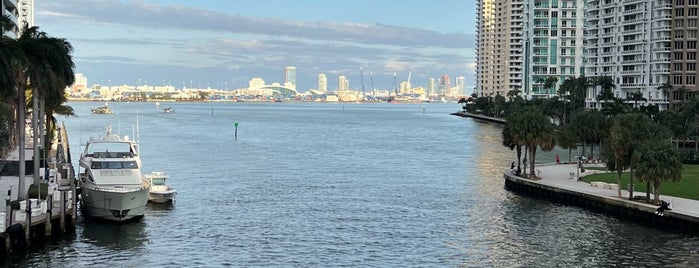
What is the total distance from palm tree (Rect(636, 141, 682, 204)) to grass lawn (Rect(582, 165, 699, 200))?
6108mm

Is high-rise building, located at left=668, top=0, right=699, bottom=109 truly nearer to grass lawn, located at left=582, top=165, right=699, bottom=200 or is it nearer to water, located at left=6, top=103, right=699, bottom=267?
water, located at left=6, top=103, right=699, bottom=267

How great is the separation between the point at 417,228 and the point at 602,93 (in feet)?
407

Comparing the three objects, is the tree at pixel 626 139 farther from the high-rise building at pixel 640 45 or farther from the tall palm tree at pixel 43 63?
the high-rise building at pixel 640 45

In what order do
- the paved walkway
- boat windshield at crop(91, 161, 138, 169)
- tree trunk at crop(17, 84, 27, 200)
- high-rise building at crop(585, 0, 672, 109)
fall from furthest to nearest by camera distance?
high-rise building at crop(585, 0, 672, 109), boat windshield at crop(91, 161, 138, 169), the paved walkway, tree trunk at crop(17, 84, 27, 200)

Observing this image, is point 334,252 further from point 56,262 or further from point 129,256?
point 56,262

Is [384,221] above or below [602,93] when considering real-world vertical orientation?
below

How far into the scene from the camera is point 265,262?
5097 centimetres

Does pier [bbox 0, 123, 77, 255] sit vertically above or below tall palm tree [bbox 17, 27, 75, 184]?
below

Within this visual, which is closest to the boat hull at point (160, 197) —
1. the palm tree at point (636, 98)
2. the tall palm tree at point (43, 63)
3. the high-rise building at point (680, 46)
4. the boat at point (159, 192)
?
the boat at point (159, 192)

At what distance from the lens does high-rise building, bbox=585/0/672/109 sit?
16138 centimetres

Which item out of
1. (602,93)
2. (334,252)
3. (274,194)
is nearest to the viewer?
(334,252)

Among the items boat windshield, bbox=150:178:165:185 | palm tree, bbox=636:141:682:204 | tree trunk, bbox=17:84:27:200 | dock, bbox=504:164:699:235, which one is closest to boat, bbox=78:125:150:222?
boat windshield, bbox=150:178:165:185

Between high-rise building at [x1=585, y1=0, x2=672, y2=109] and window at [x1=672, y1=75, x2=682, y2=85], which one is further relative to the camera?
window at [x1=672, y1=75, x2=682, y2=85]

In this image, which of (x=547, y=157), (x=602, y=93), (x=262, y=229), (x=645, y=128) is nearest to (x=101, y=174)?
(x=262, y=229)
